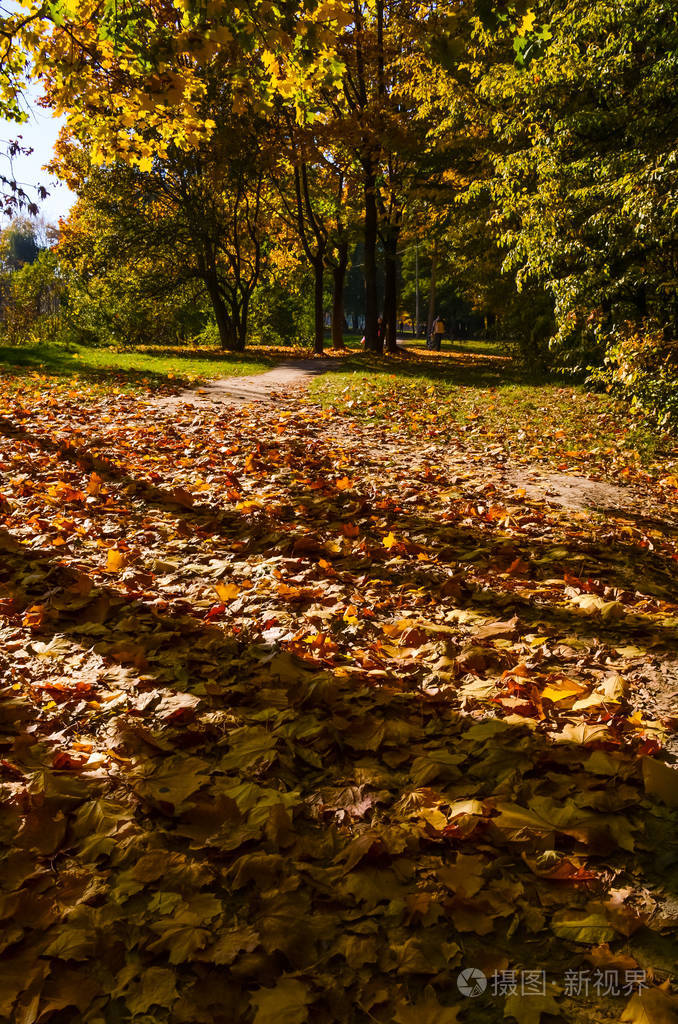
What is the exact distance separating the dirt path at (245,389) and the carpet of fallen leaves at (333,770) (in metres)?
5.89

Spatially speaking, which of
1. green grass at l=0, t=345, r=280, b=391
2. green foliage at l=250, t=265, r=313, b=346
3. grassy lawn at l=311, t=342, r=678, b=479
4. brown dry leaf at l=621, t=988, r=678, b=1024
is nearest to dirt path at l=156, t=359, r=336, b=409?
green grass at l=0, t=345, r=280, b=391

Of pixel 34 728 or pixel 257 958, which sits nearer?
pixel 257 958

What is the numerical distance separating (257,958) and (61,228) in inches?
1239

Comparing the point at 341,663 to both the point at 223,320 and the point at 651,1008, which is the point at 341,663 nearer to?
the point at 651,1008

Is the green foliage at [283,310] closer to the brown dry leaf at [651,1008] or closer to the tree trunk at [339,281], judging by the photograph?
the tree trunk at [339,281]

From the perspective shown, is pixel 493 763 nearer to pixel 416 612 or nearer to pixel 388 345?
pixel 416 612

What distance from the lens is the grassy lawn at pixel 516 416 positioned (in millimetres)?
6957

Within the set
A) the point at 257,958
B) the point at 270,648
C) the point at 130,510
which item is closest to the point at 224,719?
the point at 270,648

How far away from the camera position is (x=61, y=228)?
27.2m

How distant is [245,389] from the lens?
11.9 meters

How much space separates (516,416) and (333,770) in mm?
8145

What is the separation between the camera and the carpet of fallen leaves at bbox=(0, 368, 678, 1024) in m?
1.45

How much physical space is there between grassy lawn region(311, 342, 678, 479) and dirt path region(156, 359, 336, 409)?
783 mm

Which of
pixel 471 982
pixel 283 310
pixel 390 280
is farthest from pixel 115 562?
pixel 283 310
